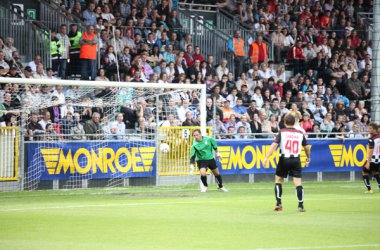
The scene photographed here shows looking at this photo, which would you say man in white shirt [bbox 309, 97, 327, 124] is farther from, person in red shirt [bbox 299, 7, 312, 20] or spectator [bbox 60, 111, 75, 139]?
spectator [bbox 60, 111, 75, 139]

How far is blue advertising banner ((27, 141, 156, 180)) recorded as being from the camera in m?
23.4

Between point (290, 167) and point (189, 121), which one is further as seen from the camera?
point (189, 121)

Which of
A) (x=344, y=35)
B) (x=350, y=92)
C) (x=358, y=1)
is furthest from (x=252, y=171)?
(x=358, y=1)

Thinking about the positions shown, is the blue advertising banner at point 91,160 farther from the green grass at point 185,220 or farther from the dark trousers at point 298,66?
the dark trousers at point 298,66

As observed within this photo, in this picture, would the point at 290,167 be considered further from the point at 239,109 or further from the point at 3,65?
the point at 239,109

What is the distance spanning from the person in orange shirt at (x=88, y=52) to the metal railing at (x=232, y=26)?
23.3 feet

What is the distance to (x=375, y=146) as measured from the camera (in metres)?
22.6

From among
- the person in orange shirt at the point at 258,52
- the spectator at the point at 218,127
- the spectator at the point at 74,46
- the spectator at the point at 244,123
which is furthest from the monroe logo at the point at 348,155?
the spectator at the point at 74,46

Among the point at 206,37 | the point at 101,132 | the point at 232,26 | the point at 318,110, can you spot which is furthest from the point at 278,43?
the point at 101,132

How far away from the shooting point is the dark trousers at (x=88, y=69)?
27.0m

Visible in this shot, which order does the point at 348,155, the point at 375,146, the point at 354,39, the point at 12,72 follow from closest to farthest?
the point at 375,146 < the point at 12,72 < the point at 348,155 < the point at 354,39

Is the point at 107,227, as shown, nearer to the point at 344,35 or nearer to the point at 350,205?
the point at 350,205

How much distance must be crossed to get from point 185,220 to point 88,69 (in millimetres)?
12729

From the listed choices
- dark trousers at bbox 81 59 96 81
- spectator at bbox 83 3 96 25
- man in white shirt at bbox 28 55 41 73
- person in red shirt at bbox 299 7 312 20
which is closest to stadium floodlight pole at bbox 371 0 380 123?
person in red shirt at bbox 299 7 312 20
